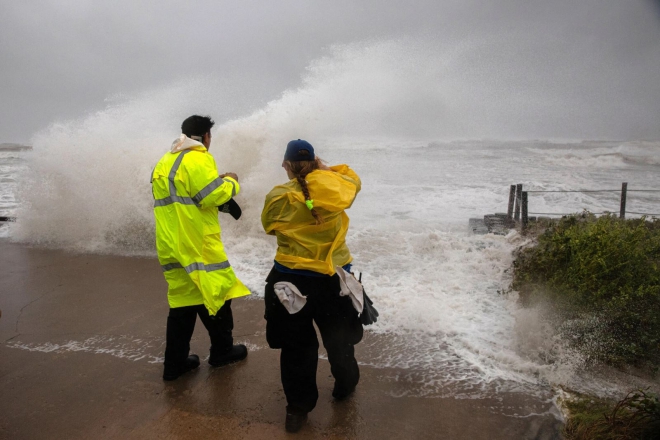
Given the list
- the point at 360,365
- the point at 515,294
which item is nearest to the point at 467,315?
the point at 515,294

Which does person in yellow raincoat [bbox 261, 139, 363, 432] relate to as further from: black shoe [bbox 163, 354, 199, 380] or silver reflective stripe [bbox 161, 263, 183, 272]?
black shoe [bbox 163, 354, 199, 380]

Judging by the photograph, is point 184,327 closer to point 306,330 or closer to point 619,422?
point 306,330

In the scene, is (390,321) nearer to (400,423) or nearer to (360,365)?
(360,365)

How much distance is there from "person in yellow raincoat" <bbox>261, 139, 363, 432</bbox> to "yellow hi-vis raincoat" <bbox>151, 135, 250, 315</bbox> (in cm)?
59

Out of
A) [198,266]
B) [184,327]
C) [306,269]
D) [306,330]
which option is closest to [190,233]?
[198,266]

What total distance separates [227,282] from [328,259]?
3.25 feet

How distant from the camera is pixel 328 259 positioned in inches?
105

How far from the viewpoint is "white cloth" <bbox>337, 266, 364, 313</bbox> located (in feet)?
9.04

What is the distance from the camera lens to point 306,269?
8.81 feet

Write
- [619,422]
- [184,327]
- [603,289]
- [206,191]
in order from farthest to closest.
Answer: [603,289] < [184,327] < [206,191] < [619,422]

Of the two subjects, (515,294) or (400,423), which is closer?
(400,423)

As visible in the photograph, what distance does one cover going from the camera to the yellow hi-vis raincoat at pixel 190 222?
3.09 m

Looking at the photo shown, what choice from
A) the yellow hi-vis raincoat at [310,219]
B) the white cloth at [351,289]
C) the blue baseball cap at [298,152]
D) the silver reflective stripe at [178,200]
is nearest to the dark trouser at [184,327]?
the silver reflective stripe at [178,200]

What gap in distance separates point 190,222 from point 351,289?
123 centimetres
